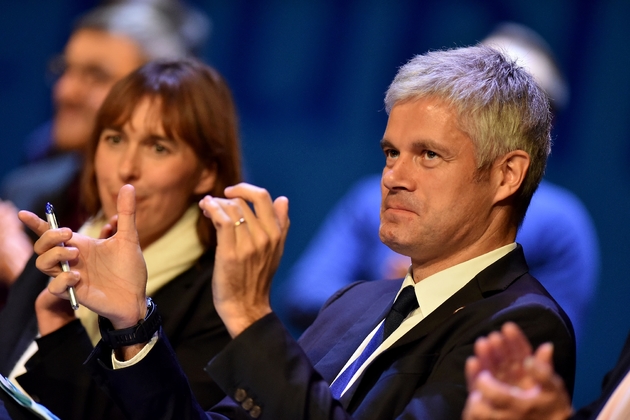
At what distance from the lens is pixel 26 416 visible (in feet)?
5.87

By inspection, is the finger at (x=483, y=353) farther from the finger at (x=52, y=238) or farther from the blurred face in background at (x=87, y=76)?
the blurred face in background at (x=87, y=76)

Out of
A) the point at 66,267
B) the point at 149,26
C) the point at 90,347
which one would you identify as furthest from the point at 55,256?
the point at 149,26

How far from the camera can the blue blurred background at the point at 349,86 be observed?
4.04 m

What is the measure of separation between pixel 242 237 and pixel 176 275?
30.8 inches

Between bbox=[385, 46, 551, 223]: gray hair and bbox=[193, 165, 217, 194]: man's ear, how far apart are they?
0.77 metres

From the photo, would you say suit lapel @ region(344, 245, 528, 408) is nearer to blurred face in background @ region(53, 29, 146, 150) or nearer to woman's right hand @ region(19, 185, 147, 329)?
woman's right hand @ region(19, 185, 147, 329)

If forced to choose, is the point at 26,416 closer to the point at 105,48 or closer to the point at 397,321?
the point at 397,321

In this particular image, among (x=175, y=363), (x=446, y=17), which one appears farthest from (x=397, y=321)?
(x=446, y=17)

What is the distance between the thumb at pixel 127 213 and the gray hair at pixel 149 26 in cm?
193

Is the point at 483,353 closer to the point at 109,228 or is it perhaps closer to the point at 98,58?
the point at 109,228

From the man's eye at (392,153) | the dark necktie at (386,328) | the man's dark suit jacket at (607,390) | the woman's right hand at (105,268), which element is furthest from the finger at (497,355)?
the woman's right hand at (105,268)

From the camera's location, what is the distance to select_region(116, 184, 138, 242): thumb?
6.13 feet

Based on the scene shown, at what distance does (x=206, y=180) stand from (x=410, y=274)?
81 centimetres

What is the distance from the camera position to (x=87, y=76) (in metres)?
3.81
